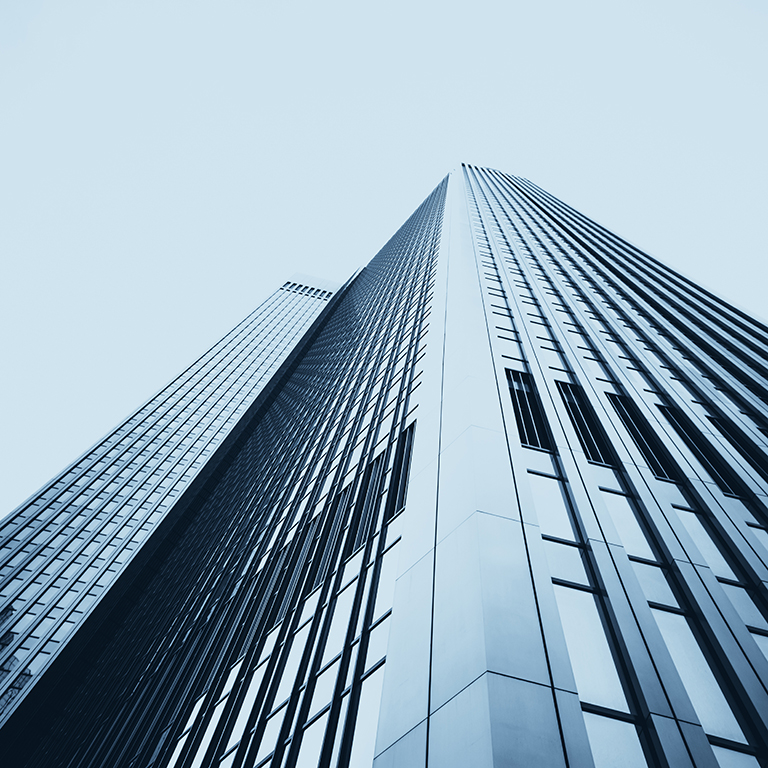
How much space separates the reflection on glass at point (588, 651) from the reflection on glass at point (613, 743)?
0.26 metres

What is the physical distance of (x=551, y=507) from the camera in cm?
1116

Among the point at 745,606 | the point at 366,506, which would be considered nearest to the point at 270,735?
the point at 366,506

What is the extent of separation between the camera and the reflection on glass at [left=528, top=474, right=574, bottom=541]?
10500mm

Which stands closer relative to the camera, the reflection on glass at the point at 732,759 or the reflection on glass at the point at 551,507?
the reflection on glass at the point at 732,759

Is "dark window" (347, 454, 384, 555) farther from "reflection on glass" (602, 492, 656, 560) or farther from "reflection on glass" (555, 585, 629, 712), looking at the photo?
"reflection on glass" (555, 585, 629, 712)

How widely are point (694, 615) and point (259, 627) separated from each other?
1299 centimetres

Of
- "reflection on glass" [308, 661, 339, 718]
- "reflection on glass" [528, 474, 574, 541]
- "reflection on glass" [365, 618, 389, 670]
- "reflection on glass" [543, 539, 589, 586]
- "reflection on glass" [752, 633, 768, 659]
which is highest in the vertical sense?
"reflection on glass" [528, 474, 574, 541]

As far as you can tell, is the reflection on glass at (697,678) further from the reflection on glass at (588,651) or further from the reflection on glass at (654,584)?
the reflection on glass at (588,651)

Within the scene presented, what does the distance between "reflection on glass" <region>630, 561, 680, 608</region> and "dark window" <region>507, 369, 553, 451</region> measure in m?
3.73

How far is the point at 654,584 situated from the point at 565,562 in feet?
5.99

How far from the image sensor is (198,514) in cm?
7256

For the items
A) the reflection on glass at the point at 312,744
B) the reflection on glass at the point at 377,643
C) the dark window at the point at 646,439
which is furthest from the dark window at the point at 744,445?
the reflection on glass at the point at 312,744

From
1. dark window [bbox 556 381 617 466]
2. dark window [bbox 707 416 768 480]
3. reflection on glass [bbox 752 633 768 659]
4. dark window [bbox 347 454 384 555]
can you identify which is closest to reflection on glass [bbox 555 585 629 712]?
reflection on glass [bbox 752 633 768 659]

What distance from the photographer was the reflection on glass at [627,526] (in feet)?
35.1
